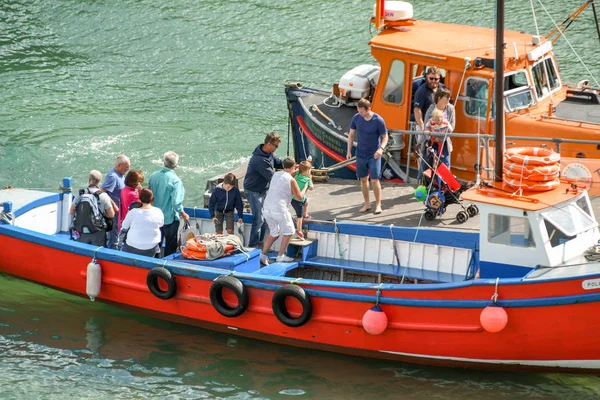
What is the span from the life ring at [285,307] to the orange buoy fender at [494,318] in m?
2.18

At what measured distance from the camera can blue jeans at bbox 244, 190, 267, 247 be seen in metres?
13.3

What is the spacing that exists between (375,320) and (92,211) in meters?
4.36

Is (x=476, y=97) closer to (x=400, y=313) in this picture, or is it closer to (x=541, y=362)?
(x=400, y=313)

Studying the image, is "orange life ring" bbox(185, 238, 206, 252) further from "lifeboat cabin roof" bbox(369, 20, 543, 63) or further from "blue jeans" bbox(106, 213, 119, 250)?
"lifeboat cabin roof" bbox(369, 20, 543, 63)

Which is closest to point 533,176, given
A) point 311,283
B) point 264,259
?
point 311,283

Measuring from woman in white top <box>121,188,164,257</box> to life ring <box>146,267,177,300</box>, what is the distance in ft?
1.53

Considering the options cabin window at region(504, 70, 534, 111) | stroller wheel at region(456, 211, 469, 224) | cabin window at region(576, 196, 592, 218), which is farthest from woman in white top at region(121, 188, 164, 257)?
cabin window at region(504, 70, 534, 111)

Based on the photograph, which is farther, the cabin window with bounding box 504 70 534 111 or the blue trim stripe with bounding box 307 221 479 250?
the cabin window with bounding box 504 70 534 111

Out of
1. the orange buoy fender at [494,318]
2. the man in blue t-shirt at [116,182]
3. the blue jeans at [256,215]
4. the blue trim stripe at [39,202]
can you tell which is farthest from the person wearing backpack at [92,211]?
the orange buoy fender at [494,318]

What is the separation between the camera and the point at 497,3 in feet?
34.8

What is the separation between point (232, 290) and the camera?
12.1 metres

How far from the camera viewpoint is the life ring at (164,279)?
12430mm

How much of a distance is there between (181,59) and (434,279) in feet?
48.8

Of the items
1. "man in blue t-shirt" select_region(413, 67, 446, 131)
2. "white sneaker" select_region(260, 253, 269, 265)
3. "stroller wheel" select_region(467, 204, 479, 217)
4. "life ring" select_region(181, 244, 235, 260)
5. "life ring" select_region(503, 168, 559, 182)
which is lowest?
"white sneaker" select_region(260, 253, 269, 265)
